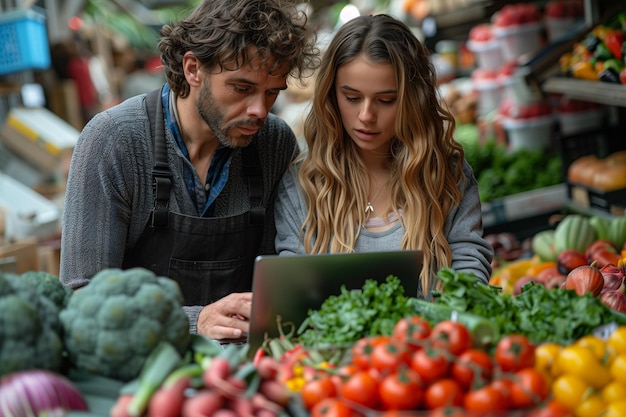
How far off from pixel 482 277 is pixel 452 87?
6.73 meters

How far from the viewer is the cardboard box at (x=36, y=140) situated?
6.89m

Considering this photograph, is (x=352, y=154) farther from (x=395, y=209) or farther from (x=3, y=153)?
(x=3, y=153)

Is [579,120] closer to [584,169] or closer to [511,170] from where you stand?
[511,170]

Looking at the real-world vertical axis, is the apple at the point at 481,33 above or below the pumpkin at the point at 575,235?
above

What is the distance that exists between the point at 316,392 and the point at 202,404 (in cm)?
27

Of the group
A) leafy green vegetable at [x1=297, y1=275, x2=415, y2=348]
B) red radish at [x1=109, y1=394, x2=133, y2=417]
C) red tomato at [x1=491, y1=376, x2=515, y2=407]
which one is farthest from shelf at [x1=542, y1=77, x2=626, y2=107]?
red radish at [x1=109, y1=394, x2=133, y2=417]

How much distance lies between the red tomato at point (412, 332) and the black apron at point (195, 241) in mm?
1284

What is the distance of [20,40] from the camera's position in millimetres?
6516

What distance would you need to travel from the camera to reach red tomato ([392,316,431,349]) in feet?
6.11

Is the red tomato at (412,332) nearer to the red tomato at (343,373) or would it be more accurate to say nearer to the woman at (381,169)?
the red tomato at (343,373)

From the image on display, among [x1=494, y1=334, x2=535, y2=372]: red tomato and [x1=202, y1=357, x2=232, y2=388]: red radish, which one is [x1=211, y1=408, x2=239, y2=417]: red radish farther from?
[x1=494, y1=334, x2=535, y2=372]: red tomato

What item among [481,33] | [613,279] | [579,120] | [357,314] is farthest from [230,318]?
[481,33]

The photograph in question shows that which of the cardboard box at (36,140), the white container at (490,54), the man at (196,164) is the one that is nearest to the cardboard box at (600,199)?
the white container at (490,54)

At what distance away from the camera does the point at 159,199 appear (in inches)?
118
